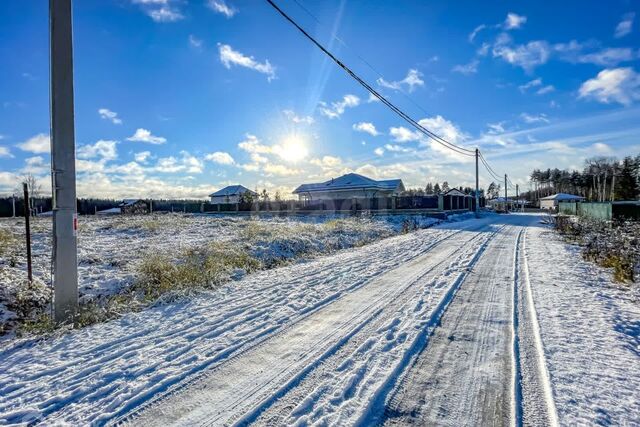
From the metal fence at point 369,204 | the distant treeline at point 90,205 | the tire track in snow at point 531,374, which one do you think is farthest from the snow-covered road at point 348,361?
the distant treeline at point 90,205

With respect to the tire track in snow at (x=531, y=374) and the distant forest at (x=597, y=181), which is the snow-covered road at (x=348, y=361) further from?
the distant forest at (x=597, y=181)

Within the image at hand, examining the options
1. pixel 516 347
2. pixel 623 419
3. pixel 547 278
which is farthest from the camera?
pixel 547 278

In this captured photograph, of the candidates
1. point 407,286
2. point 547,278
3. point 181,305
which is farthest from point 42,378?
point 547,278

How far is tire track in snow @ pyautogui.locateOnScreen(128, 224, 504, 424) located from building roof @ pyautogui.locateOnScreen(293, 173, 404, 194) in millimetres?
39109

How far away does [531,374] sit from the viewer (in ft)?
9.59

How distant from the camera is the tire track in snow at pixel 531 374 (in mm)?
2385

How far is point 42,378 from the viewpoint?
3.03m

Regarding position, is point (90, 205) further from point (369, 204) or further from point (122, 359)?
point (122, 359)

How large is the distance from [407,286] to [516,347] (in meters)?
2.48

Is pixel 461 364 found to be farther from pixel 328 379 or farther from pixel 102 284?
pixel 102 284

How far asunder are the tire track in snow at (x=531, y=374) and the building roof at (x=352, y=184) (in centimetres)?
3850

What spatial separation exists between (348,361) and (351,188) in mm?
40508

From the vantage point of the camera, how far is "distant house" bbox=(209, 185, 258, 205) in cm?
6228

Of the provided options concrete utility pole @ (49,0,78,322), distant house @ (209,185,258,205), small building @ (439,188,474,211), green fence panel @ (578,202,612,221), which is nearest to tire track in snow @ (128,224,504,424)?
concrete utility pole @ (49,0,78,322)
